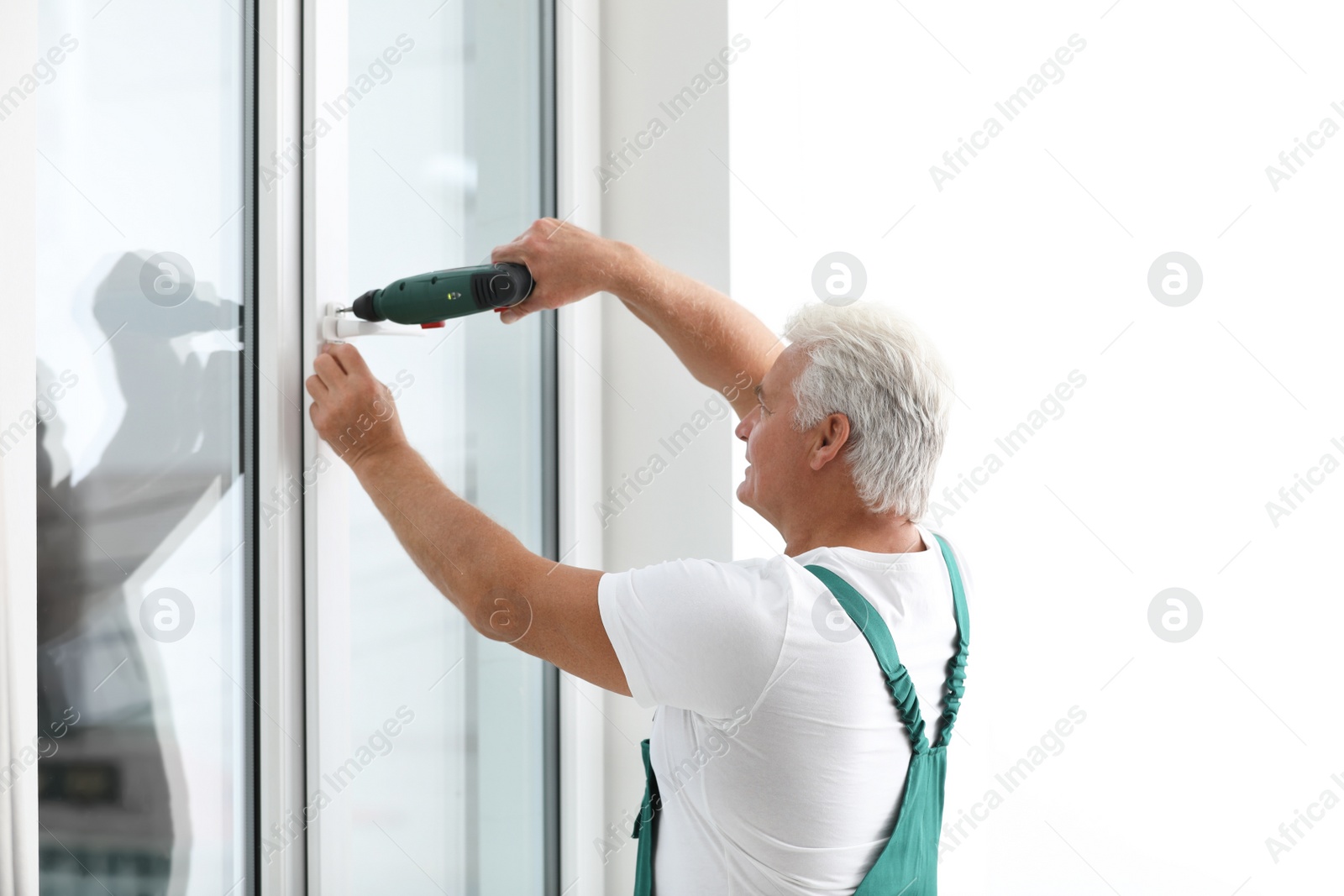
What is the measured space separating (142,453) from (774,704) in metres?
0.66

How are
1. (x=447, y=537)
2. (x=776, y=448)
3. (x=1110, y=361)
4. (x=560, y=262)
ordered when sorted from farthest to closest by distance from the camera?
(x=1110, y=361), (x=560, y=262), (x=776, y=448), (x=447, y=537)

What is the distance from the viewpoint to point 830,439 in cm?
108

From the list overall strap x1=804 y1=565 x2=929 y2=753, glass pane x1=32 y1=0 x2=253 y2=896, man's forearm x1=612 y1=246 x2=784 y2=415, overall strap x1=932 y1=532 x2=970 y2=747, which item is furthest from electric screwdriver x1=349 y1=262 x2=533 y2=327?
overall strap x1=932 y1=532 x2=970 y2=747

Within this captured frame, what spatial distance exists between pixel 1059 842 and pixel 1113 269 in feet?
3.02

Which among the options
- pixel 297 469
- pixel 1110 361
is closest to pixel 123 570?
pixel 297 469

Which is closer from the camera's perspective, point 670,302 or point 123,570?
point 123,570

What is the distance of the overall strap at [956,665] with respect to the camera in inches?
43.7

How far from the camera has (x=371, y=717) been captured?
1.19 meters

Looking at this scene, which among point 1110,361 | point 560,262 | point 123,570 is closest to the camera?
point 123,570

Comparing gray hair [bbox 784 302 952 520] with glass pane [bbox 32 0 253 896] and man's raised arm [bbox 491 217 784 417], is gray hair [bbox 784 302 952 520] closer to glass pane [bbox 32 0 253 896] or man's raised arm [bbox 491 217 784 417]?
man's raised arm [bbox 491 217 784 417]

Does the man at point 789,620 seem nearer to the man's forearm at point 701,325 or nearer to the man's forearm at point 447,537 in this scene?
the man's forearm at point 447,537

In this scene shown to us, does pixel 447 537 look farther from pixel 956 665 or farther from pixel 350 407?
pixel 956 665

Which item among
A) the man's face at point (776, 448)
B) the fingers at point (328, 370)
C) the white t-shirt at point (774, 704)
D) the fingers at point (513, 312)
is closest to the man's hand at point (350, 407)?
the fingers at point (328, 370)

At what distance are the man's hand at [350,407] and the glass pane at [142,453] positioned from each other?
0.08 m
